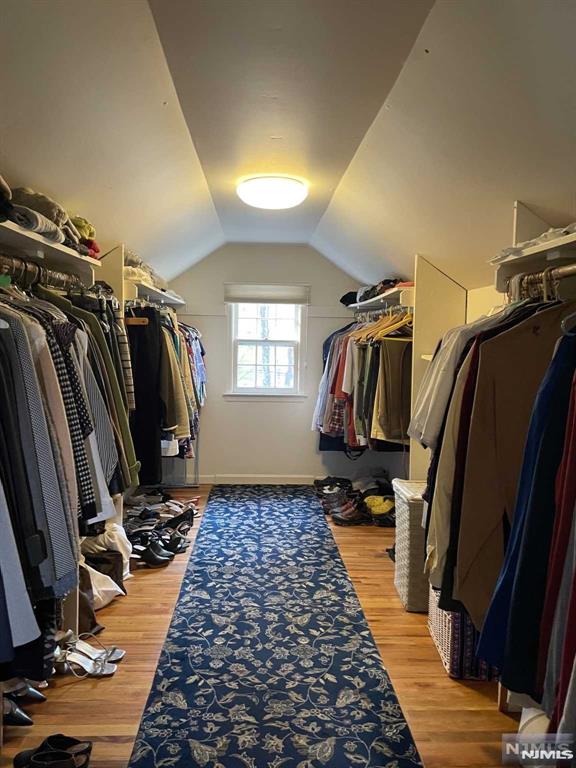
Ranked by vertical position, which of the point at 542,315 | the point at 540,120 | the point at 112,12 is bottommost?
the point at 542,315

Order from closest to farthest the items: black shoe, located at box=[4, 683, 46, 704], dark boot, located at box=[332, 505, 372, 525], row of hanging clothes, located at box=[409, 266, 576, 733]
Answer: row of hanging clothes, located at box=[409, 266, 576, 733], black shoe, located at box=[4, 683, 46, 704], dark boot, located at box=[332, 505, 372, 525]

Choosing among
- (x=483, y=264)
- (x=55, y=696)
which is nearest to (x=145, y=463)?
(x=55, y=696)

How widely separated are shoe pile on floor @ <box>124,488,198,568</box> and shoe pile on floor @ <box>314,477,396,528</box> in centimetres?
113

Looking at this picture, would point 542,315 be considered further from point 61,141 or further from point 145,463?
point 145,463

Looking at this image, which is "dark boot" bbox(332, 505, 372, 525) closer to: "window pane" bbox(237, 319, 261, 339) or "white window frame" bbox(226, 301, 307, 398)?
"white window frame" bbox(226, 301, 307, 398)

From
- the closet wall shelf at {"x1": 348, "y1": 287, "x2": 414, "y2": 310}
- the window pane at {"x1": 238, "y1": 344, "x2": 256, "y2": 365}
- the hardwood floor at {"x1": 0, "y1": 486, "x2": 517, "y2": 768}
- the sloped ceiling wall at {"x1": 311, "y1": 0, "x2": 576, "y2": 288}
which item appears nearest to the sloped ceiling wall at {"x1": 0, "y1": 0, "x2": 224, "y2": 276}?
the sloped ceiling wall at {"x1": 311, "y1": 0, "x2": 576, "y2": 288}

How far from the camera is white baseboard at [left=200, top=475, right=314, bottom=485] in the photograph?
5.27 m

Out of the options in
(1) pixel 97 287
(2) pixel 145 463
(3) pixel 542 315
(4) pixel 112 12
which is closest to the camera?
(4) pixel 112 12

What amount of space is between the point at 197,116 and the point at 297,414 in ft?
11.0

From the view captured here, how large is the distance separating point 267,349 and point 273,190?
2525 millimetres

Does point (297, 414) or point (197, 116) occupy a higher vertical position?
point (197, 116)

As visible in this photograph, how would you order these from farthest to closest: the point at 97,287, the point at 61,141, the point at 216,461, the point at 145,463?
the point at 216,461, the point at 145,463, the point at 97,287, the point at 61,141

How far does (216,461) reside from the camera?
5.29m

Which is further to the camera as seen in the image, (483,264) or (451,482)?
(483,264)
